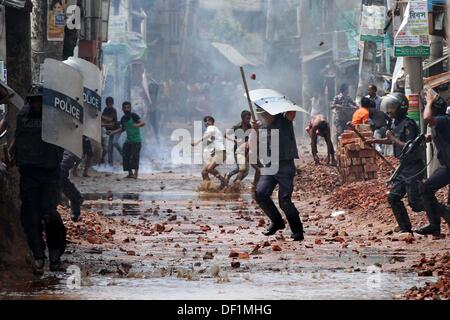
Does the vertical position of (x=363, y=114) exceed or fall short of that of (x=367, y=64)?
it falls short

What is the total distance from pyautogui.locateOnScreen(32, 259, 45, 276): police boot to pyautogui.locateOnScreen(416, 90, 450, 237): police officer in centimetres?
517

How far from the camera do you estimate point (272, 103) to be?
16125mm

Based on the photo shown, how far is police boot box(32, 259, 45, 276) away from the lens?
40.6 ft

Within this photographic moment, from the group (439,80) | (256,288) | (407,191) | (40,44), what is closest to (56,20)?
(40,44)

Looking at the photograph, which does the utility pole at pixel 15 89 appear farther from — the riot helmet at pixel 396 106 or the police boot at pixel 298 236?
the riot helmet at pixel 396 106

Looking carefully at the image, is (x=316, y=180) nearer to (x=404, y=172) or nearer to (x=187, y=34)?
(x=404, y=172)

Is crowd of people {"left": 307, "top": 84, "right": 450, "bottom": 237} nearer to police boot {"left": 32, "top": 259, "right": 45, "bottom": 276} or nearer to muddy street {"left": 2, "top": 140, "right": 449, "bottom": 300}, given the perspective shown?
muddy street {"left": 2, "top": 140, "right": 449, "bottom": 300}

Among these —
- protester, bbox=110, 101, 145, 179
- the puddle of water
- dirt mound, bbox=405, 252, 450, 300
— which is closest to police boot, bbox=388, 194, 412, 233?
dirt mound, bbox=405, 252, 450, 300

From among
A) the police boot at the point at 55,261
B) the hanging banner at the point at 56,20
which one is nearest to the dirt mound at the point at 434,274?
the police boot at the point at 55,261

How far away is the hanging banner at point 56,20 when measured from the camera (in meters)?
22.0

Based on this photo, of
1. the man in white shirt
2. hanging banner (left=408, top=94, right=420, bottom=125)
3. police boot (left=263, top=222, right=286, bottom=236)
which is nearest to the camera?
police boot (left=263, top=222, right=286, bottom=236)

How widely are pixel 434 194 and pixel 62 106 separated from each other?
5076 mm
